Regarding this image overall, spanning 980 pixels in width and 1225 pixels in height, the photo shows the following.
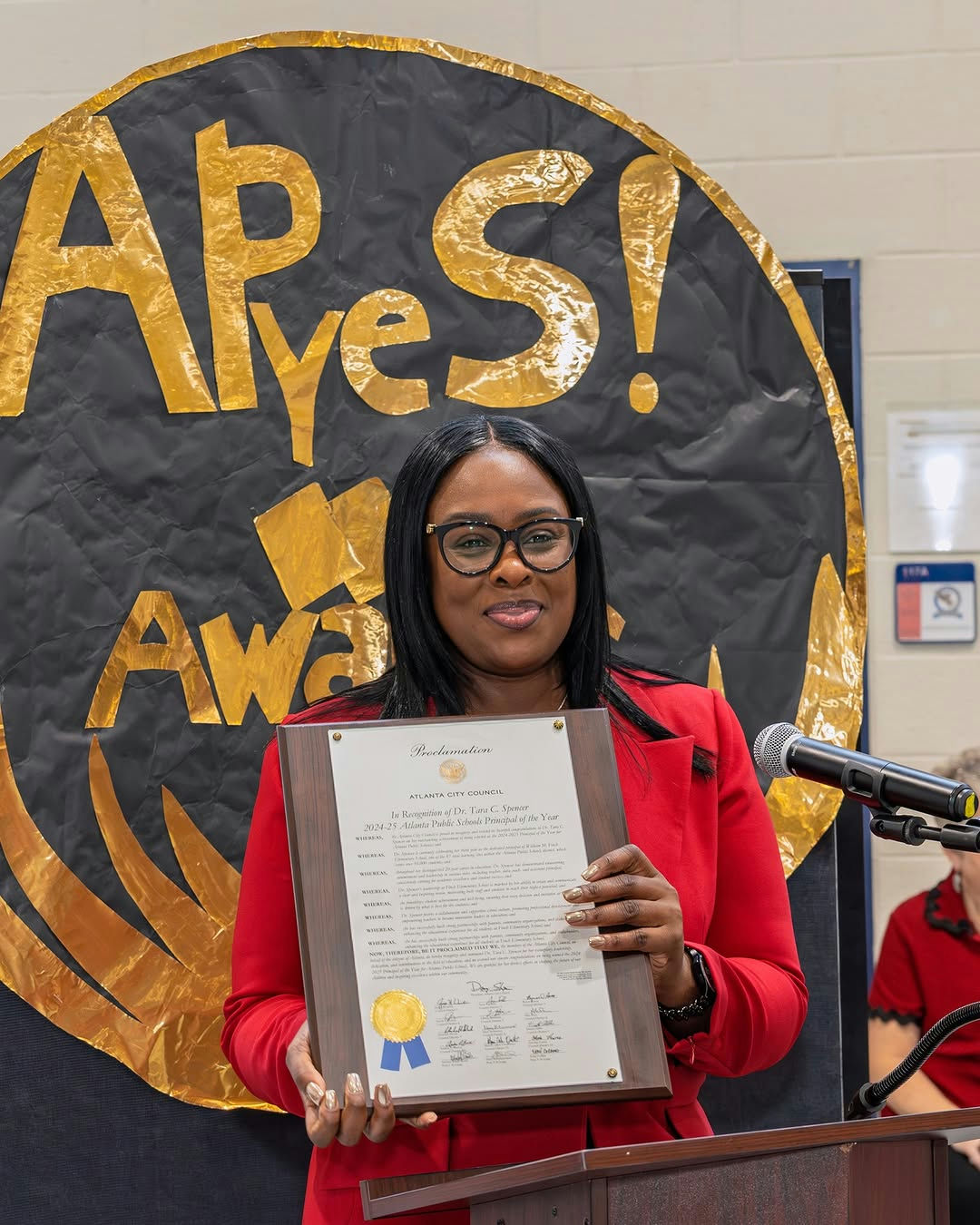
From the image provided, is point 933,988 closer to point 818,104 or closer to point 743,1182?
point 743,1182

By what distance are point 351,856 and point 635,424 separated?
1104 mm

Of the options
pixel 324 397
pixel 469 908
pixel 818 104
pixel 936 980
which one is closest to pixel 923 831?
pixel 469 908

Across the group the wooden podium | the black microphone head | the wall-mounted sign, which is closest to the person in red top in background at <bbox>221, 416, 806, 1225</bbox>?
the black microphone head

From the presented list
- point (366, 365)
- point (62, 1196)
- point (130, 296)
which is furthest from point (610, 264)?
point (62, 1196)

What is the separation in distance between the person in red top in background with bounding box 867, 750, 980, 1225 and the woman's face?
3.45ft

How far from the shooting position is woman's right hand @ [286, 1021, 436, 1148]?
3.34 ft

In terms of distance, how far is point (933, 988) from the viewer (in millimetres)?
2053

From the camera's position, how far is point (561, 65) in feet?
7.37

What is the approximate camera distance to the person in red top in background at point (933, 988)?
2.04 metres

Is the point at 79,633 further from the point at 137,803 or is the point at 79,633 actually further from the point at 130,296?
the point at 130,296

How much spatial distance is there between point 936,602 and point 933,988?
613 millimetres

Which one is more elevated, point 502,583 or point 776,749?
point 502,583

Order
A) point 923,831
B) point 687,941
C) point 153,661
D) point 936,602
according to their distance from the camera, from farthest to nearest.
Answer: point 936,602
point 153,661
point 687,941
point 923,831

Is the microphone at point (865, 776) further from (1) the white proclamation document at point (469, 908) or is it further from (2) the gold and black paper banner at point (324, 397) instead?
(2) the gold and black paper banner at point (324, 397)
